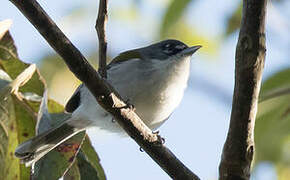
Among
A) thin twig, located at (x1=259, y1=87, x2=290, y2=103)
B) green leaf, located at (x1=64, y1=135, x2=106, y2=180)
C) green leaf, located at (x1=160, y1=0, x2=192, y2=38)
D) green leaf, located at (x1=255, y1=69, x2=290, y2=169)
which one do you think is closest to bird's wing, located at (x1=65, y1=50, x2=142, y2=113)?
green leaf, located at (x1=160, y1=0, x2=192, y2=38)

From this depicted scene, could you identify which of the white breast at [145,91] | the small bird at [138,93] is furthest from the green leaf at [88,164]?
the white breast at [145,91]

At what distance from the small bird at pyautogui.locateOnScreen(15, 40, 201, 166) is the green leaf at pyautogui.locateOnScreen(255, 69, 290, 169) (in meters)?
1.12

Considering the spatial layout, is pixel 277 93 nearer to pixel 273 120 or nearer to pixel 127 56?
pixel 273 120

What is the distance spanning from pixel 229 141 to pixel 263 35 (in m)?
0.46

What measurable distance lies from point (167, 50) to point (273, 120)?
6.14 feet

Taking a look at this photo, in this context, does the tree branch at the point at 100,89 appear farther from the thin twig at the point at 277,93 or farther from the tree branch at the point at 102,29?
the thin twig at the point at 277,93

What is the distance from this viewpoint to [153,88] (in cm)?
374

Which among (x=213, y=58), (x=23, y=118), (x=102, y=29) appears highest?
(x=102, y=29)

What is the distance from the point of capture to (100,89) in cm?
202

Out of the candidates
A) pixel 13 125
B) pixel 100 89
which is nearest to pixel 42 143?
pixel 13 125

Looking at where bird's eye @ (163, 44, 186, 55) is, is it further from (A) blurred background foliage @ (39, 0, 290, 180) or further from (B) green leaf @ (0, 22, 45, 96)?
(B) green leaf @ (0, 22, 45, 96)

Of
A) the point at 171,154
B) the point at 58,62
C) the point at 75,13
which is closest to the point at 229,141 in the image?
the point at 171,154

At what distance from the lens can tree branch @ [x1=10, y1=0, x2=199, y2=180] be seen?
1787 mm

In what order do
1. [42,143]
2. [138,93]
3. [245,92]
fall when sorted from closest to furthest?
[245,92], [42,143], [138,93]
